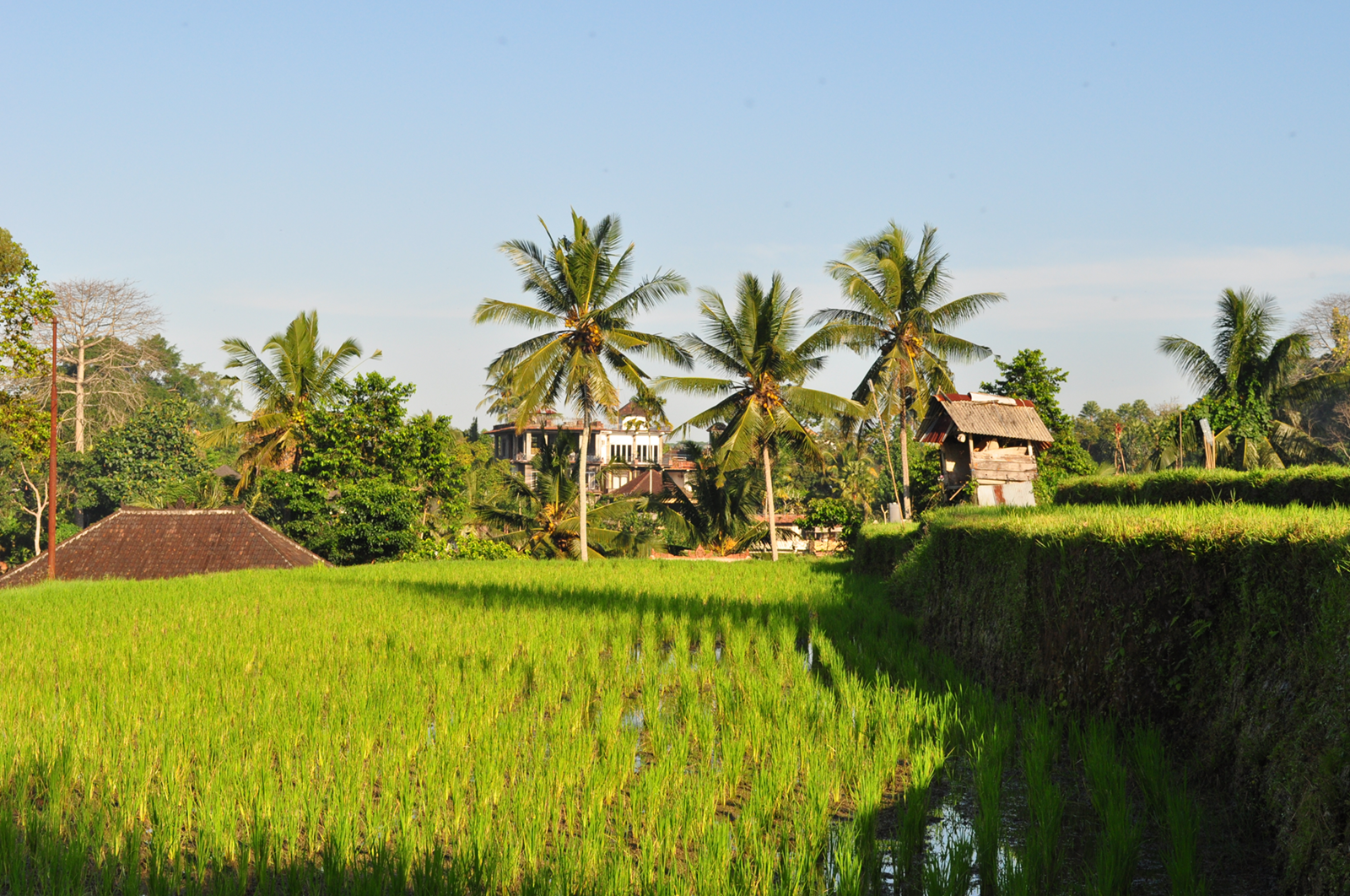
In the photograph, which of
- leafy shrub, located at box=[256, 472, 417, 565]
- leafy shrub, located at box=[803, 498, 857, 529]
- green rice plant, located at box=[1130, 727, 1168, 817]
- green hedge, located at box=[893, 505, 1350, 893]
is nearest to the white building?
leafy shrub, located at box=[803, 498, 857, 529]

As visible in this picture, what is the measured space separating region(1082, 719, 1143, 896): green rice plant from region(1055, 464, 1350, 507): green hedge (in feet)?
10.6

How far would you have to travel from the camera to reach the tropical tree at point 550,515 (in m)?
29.3

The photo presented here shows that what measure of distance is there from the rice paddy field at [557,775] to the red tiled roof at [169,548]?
1438 centimetres

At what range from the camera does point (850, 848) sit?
4254 millimetres

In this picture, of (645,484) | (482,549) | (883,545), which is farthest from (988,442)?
(645,484)

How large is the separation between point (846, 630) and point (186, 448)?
41996 millimetres

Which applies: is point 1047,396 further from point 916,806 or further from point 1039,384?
point 916,806

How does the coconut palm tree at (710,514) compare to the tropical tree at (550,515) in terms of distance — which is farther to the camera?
the coconut palm tree at (710,514)

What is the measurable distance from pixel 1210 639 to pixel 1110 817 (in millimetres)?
1647

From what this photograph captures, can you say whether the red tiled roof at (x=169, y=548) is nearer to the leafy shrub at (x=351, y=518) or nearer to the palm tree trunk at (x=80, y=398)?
the leafy shrub at (x=351, y=518)

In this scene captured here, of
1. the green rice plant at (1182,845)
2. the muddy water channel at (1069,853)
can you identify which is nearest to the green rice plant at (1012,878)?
the muddy water channel at (1069,853)

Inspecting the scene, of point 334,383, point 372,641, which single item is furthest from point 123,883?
point 334,383

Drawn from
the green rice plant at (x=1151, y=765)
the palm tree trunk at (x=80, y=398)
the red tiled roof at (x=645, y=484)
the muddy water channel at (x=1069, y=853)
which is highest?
the palm tree trunk at (x=80, y=398)

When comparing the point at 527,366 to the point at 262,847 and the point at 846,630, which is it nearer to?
the point at 846,630
